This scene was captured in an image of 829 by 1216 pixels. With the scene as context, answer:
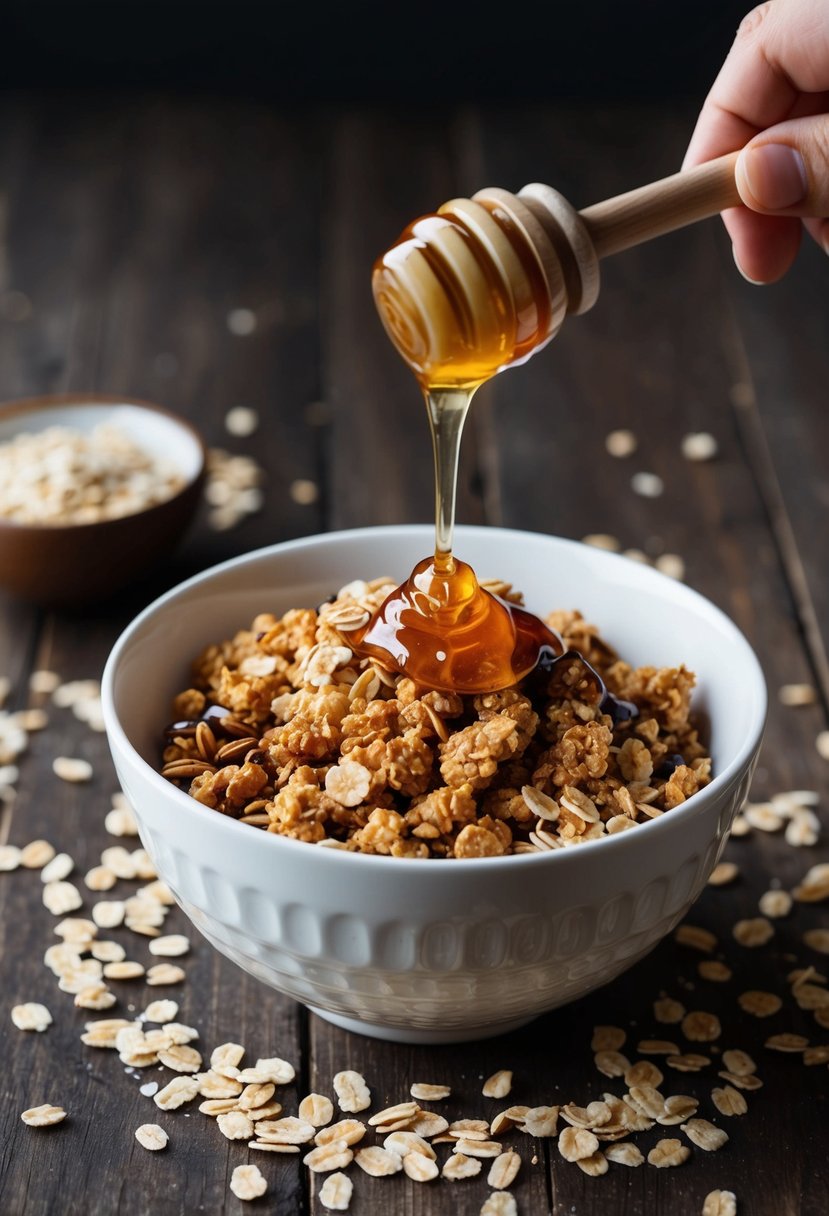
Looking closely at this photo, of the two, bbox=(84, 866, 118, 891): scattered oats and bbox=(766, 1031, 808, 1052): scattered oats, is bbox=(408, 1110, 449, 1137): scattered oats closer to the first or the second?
bbox=(766, 1031, 808, 1052): scattered oats

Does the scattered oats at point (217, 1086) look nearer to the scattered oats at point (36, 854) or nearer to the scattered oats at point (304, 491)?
the scattered oats at point (36, 854)

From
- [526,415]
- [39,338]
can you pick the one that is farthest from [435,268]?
[39,338]

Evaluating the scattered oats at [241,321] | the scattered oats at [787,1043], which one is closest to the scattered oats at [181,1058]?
the scattered oats at [787,1043]

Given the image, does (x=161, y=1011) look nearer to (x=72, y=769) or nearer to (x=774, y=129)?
(x=72, y=769)

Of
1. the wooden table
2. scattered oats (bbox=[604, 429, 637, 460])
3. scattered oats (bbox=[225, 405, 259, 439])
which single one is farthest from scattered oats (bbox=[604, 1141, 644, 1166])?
scattered oats (bbox=[225, 405, 259, 439])

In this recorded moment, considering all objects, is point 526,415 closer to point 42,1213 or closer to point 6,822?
point 6,822
